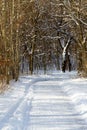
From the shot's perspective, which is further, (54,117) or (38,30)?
(38,30)

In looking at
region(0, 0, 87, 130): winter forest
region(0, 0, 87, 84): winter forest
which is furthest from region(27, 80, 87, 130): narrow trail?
region(0, 0, 87, 84): winter forest

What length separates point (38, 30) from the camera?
157 ft

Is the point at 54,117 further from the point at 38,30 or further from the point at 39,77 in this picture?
the point at 38,30

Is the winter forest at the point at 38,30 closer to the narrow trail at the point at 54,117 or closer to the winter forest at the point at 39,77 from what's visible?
the winter forest at the point at 39,77

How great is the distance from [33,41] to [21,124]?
3712 cm

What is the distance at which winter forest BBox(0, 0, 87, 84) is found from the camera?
1053 inches

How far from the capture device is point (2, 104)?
14453mm

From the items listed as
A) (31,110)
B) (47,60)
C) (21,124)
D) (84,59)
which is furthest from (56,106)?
(47,60)

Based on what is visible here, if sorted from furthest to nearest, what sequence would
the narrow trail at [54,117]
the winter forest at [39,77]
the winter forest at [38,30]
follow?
the winter forest at [38,30], the winter forest at [39,77], the narrow trail at [54,117]

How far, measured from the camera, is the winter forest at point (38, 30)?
26750mm

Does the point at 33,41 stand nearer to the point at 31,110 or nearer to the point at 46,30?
the point at 46,30

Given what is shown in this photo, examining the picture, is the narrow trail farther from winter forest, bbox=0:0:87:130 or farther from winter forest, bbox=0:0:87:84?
winter forest, bbox=0:0:87:84

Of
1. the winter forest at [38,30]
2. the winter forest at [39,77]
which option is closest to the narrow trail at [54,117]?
the winter forest at [39,77]

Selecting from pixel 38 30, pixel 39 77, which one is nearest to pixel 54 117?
pixel 39 77
